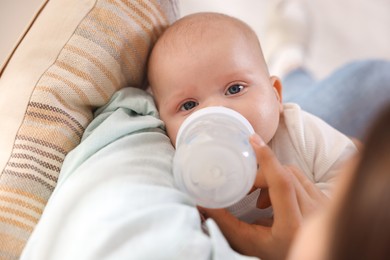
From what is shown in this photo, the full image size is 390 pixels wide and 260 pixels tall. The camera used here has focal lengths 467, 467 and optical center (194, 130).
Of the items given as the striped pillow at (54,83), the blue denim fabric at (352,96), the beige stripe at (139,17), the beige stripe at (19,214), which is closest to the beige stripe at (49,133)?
the striped pillow at (54,83)

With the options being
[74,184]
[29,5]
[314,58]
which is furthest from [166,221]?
[314,58]

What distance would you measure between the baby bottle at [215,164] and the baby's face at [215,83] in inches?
6.1

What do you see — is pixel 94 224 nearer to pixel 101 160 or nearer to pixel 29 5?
pixel 101 160

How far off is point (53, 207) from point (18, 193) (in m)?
0.09

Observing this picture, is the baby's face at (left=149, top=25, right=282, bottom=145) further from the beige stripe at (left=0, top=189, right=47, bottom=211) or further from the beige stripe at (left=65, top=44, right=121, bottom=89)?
the beige stripe at (left=0, top=189, right=47, bottom=211)

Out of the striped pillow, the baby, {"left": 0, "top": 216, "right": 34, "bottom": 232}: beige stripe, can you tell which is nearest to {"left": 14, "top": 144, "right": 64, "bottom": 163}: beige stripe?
the striped pillow

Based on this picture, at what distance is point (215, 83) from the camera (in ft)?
2.64

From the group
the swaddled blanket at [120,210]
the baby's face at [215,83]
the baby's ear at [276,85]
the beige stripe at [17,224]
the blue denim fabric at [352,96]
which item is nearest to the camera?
the swaddled blanket at [120,210]

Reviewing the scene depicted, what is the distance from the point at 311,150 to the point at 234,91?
189 millimetres

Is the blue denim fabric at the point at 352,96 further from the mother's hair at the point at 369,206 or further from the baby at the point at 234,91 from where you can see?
the mother's hair at the point at 369,206

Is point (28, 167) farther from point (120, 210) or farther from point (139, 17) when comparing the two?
point (139, 17)

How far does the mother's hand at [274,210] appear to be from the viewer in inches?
25.5

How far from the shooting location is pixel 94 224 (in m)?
0.60

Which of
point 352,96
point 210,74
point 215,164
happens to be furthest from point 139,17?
point 352,96
